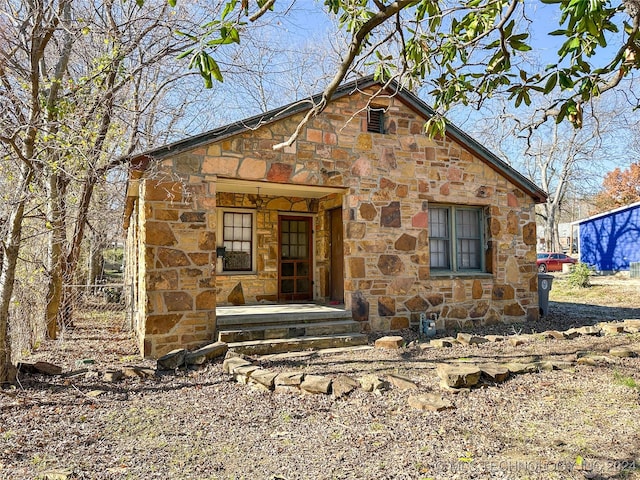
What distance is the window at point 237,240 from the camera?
1056 centimetres

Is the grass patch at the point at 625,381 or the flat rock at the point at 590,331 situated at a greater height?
the flat rock at the point at 590,331

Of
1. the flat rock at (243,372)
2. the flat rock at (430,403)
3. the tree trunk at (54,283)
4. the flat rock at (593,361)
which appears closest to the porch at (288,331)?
the flat rock at (243,372)

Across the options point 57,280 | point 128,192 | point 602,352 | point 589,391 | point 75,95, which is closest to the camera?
point 589,391

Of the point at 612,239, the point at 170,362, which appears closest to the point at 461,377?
the point at 170,362

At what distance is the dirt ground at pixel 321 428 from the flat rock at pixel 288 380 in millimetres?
155

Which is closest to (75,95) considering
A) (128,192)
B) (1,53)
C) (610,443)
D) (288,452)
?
(1,53)

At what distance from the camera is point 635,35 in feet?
12.4

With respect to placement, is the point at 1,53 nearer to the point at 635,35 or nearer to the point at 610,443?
the point at 635,35

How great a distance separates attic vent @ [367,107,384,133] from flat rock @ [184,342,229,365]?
4835 millimetres

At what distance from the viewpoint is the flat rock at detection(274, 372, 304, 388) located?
521 cm

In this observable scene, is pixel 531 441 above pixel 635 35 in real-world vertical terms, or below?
below

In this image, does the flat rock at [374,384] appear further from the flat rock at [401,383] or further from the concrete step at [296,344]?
the concrete step at [296,344]

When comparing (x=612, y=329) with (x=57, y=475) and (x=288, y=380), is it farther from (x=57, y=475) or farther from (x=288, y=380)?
(x=57, y=475)

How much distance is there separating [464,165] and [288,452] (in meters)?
7.55
